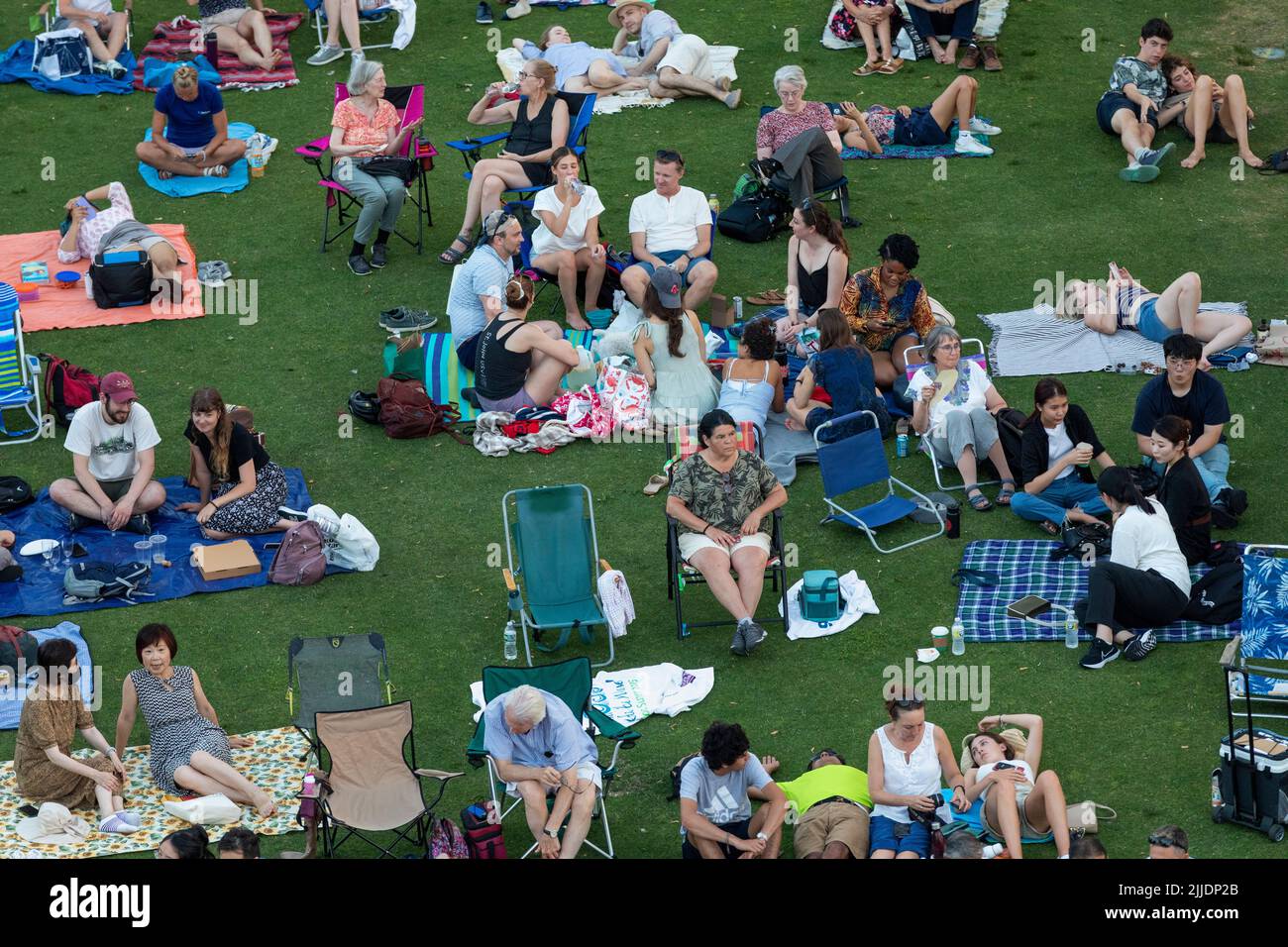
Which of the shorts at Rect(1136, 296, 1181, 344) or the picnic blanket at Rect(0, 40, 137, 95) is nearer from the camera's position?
the shorts at Rect(1136, 296, 1181, 344)

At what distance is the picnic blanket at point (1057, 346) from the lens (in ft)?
41.9

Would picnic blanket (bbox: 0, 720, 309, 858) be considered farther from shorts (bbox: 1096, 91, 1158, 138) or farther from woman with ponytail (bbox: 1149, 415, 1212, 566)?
shorts (bbox: 1096, 91, 1158, 138)

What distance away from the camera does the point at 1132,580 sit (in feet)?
32.0

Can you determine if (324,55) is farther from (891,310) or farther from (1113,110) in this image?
(891,310)

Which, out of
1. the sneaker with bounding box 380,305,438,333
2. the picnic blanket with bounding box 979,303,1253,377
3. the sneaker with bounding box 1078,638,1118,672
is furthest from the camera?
the sneaker with bounding box 380,305,438,333

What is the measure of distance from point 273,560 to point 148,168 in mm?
6537

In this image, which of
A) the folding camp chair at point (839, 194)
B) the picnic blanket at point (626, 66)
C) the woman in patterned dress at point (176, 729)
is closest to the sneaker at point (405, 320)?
the folding camp chair at point (839, 194)

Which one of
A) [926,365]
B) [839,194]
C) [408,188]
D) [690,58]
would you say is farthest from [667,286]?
[690,58]

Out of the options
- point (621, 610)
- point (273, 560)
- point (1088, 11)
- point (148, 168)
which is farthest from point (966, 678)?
point (1088, 11)

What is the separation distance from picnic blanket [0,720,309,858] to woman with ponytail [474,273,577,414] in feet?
11.6

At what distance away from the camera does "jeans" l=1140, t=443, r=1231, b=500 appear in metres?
11.0

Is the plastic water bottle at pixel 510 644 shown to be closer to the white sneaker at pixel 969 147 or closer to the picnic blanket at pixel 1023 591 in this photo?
the picnic blanket at pixel 1023 591

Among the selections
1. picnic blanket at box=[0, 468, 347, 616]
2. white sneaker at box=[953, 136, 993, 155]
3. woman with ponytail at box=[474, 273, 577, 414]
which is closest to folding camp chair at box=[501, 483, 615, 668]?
picnic blanket at box=[0, 468, 347, 616]

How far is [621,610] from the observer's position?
407 inches
